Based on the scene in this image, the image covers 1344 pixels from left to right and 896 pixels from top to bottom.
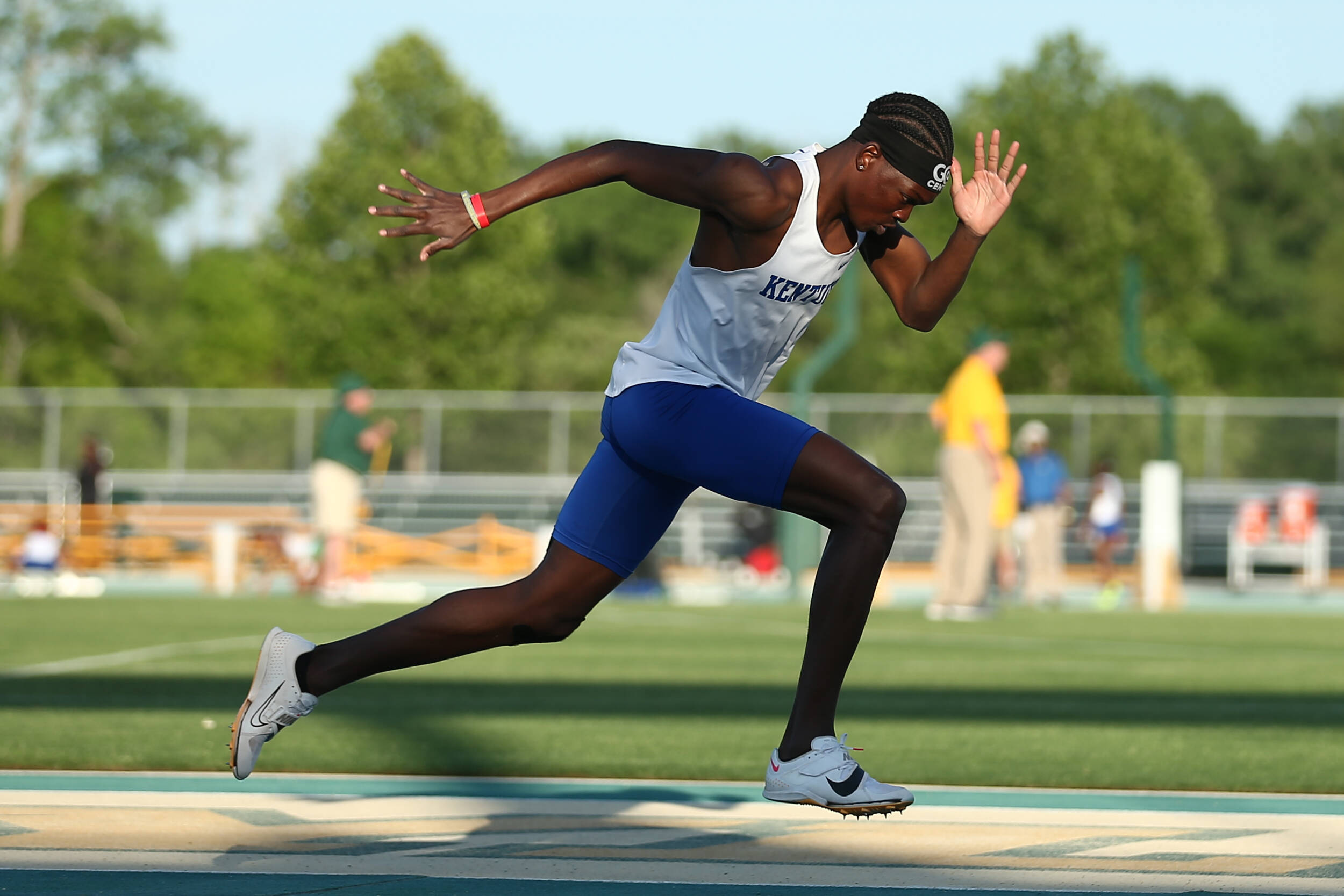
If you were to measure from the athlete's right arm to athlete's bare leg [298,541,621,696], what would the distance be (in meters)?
0.89

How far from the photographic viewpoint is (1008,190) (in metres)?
4.94

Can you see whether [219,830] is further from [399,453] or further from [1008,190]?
[399,453]

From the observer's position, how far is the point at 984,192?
493 cm

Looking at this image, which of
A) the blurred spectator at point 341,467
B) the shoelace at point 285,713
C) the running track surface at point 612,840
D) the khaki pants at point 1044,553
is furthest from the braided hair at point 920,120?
the khaki pants at point 1044,553

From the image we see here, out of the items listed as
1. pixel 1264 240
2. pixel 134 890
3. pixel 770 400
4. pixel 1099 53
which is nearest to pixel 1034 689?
pixel 134 890

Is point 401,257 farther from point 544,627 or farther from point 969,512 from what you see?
point 544,627

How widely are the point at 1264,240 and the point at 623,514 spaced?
251 ft

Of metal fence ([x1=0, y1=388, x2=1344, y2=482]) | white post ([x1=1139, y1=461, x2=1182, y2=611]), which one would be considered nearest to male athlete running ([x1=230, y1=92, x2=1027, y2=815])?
white post ([x1=1139, y1=461, x2=1182, y2=611])

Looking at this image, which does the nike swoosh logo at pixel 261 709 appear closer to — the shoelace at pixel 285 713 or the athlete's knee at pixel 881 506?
the shoelace at pixel 285 713

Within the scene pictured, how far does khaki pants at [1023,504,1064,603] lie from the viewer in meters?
20.7

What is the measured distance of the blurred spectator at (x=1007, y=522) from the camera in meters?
18.8

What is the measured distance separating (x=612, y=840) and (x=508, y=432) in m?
28.4

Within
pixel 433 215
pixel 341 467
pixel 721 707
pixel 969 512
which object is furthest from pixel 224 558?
pixel 433 215

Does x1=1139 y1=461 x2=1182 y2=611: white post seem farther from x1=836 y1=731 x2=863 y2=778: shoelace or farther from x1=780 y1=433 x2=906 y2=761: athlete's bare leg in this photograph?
x1=836 y1=731 x2=863 y2=778: shoelace
